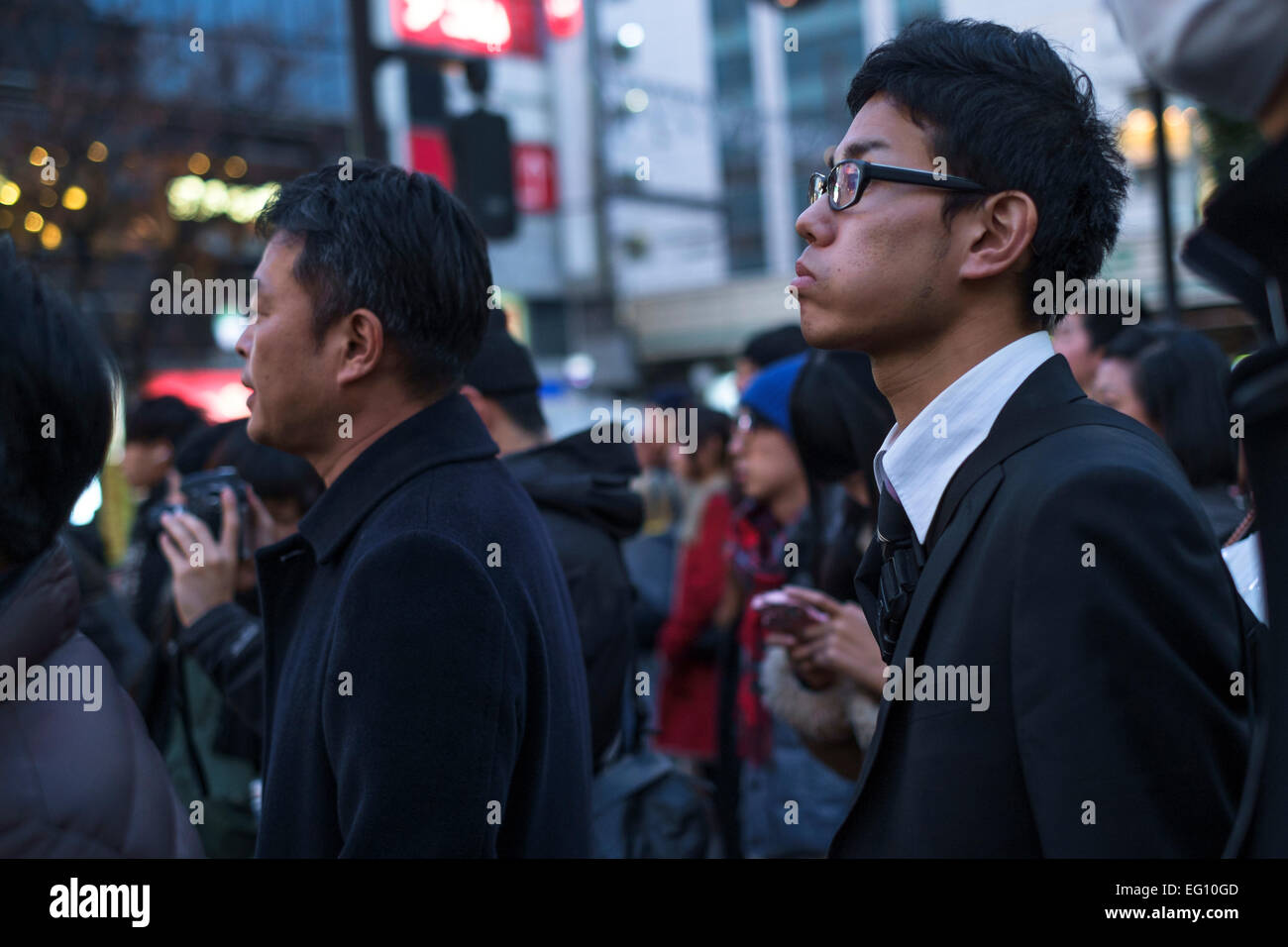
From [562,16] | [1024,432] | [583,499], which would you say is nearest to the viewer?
[1024,432]

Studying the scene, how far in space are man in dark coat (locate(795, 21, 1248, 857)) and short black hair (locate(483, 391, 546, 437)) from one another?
185cm

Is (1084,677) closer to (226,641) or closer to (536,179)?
(226,641)

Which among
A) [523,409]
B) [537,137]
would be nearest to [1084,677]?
[523,409]

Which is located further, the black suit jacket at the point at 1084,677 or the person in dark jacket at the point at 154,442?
the person in dark jacket at the point at 154,442

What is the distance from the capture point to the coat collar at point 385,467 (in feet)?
7.04

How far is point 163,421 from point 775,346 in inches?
118

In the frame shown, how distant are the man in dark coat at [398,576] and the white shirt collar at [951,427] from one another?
0.68m

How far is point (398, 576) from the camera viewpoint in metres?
1.94

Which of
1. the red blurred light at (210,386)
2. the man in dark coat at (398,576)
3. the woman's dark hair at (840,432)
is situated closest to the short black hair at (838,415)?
the woman's dark hair at (840,432)

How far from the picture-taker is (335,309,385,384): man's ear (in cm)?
223

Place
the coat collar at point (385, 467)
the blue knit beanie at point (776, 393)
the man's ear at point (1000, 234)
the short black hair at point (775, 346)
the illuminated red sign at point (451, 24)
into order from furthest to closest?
1. the illuminated red sign at point (451, 24)
2. the short black hair at point (775, 346)
3. the blue knit beanie at point (776, 393)
4. the coat collar at point (385, 467)
5. the man's ear at point (1000, 234)

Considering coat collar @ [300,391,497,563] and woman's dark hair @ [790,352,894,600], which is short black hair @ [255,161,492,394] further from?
woman's dark hair @ [790,352,894,600]

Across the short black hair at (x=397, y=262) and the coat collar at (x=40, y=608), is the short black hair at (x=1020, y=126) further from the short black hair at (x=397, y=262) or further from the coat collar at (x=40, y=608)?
the coat collar at (x=40, y=608)
